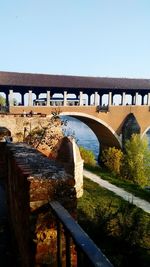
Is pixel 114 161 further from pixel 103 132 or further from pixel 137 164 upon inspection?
pixel 103 132

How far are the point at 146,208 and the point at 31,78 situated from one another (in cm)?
2001

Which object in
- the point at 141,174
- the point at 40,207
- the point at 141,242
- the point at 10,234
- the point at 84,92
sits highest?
the point at 84,92

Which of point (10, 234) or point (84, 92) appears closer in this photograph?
point (10, 234)

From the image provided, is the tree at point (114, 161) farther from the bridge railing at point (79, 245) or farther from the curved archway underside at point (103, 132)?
the bridge railing at point (79, 245)

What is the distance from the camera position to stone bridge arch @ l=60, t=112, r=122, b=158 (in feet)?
103

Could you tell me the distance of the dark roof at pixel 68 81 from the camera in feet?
93.1

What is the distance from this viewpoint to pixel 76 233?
6.18ft

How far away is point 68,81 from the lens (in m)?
31.3

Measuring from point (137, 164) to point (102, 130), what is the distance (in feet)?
34.4

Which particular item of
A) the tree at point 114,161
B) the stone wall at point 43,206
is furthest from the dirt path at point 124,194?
the stone wall at point 43,206

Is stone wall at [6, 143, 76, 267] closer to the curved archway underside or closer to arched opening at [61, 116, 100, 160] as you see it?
arched opening at [61, 116, 100, 160]

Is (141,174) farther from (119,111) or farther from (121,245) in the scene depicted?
(121,245)

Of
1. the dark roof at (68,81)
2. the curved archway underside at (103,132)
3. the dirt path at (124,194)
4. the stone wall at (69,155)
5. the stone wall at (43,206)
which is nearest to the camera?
the stone wall at (43,206)

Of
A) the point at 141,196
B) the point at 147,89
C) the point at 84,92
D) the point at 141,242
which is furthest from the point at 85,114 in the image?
the point at 141,242
